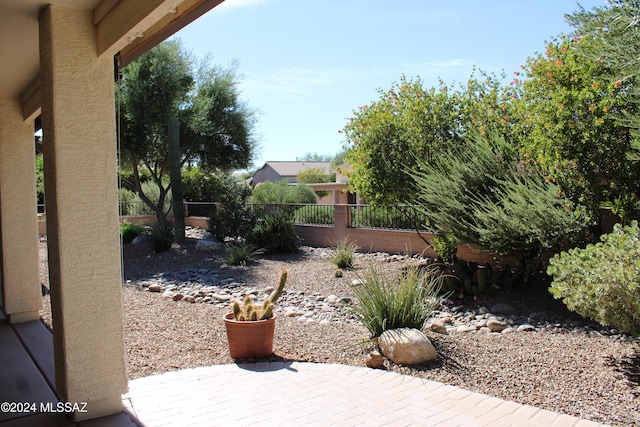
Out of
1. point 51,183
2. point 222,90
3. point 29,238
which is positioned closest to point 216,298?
point 29,238

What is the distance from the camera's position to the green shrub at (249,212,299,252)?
14.2m

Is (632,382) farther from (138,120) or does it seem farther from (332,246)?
(138,120)

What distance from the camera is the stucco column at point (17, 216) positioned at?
5.62 m

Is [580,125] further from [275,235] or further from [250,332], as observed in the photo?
[275,235]

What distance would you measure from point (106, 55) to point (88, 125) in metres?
0.46

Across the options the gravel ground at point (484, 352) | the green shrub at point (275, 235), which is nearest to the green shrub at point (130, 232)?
the green shrub at point (275, 235)

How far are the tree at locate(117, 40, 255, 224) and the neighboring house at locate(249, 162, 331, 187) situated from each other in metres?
37.4

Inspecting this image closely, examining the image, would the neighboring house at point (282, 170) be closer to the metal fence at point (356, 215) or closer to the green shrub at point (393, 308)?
the metal fence at point (356, 215)

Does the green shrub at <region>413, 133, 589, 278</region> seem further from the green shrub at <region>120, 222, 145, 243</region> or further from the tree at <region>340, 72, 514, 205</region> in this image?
the green shrub at <region>120, 222, 145, 243</region>

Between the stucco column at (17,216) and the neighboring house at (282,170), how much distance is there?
4924 centimetres

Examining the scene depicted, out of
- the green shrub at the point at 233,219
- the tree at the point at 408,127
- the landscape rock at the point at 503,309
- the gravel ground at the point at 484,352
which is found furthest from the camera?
the green shrub at the point at 233,219

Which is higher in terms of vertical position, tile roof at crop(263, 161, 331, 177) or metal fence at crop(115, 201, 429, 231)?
tile roof at crop(263, 161, 331, 177)

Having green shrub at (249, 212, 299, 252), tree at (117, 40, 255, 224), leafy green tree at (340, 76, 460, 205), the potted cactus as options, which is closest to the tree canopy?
leafy green tree at (340, 76, 460, 205)

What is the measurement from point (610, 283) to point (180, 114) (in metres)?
14.6
